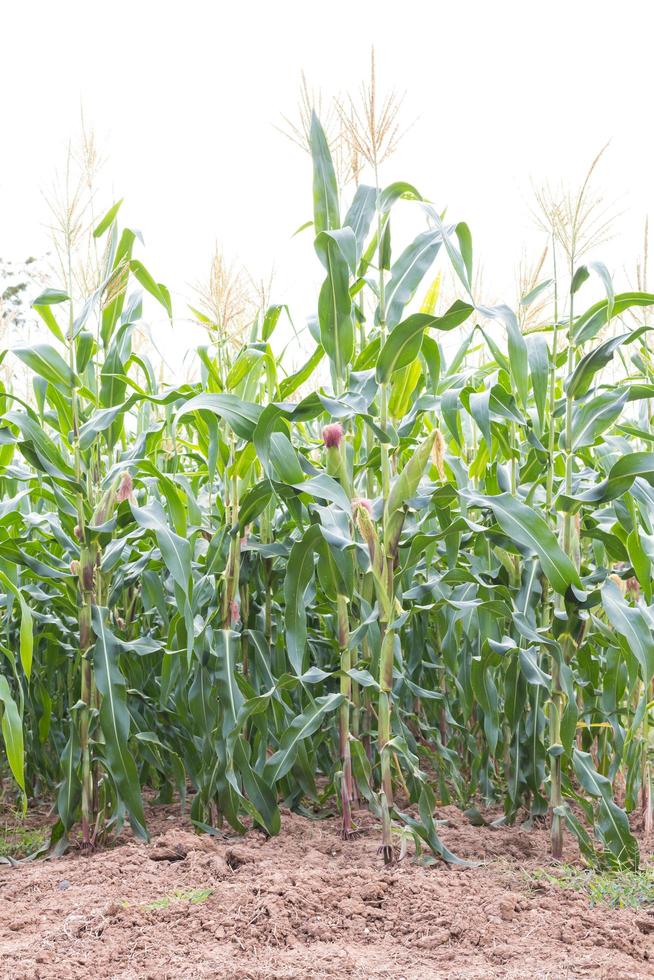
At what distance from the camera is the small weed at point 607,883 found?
254cm

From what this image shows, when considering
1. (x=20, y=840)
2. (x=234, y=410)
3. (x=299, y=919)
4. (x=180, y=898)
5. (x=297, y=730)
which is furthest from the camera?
(x=20, y=840)

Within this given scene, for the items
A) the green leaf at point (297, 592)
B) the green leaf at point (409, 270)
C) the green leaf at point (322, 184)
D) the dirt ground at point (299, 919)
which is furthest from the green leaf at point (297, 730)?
the green leaf at point (322, 184)

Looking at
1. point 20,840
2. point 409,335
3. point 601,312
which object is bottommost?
point 20,840

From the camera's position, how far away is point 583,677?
3580 millimetres

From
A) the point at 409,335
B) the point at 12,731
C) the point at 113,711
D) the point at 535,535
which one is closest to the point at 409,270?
the point at 409,335

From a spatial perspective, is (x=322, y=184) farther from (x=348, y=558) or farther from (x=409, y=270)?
(x=348, y=558)

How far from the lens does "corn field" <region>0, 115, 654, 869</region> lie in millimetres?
2758

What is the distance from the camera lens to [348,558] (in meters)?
2.86

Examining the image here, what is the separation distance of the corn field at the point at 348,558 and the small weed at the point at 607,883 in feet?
0.26

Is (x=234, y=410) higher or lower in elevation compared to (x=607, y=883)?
higher

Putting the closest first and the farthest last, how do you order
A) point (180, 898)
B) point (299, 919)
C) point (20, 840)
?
point (299, 919), point (180, 898), point (20, 840)

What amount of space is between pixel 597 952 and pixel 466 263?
2069 mm

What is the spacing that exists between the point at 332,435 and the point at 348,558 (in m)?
0.41

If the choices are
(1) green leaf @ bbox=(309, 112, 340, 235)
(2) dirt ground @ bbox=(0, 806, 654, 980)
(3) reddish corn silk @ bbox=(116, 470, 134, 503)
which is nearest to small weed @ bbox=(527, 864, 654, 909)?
(2) dirt ground @ bbox=(0, 806, 654, 980)
